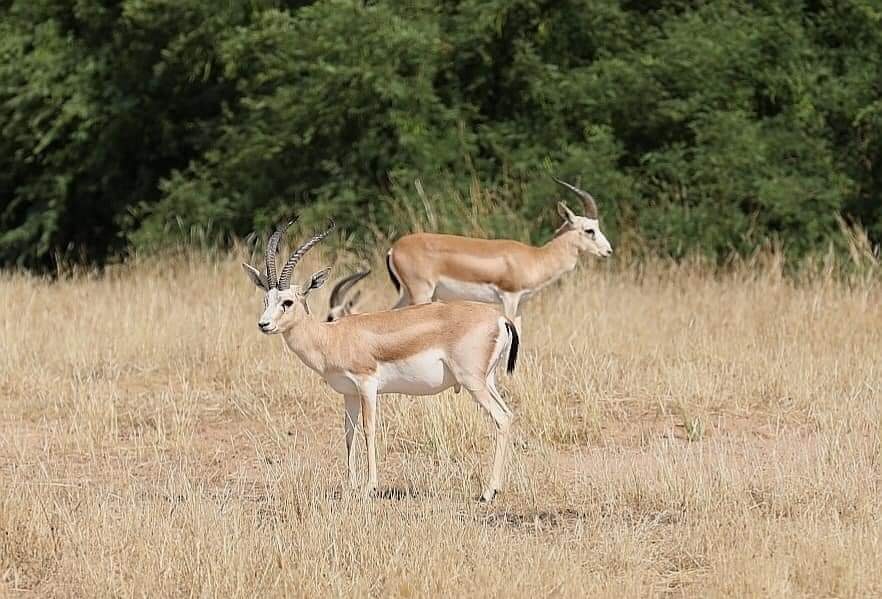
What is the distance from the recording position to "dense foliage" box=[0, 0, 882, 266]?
15484mm

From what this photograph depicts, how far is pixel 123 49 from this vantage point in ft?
62.6

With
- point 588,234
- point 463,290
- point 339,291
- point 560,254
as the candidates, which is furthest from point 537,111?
point 339,291

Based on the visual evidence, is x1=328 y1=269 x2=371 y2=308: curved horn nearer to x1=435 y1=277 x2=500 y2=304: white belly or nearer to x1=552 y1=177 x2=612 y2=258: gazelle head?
x1=435 y1=277 x2=500 y2=304: white belly

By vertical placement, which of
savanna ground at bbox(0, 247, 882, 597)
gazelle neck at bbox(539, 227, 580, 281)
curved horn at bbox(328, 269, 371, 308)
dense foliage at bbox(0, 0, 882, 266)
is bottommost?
savanna ground at bbox(0, 247, 882, 597)

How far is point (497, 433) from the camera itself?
282 inches

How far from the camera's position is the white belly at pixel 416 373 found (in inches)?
279

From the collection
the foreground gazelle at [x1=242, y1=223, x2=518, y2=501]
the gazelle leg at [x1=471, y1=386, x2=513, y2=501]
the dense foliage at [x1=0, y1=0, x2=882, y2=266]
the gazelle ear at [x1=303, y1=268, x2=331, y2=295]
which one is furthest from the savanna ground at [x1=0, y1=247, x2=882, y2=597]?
the dense foliage at [x1=0, y1=0, x2=882, y2=266]

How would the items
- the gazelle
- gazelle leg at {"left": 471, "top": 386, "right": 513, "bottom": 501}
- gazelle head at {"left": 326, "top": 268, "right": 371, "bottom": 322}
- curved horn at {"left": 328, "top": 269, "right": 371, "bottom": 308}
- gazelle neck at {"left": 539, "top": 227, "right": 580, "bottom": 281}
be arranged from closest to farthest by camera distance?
gazelle leg at {"left": 471, "top": 386, "right": 513, "bottom": 501} < gazelle head at {"left": 326, "top": 268, "right": 371, "bottom": 322} < curved horn at {"left": 328, "top": 269, "right": 371, "bottom": 308} < the gazelle < gazelle neck at {"left": 539, "top": 227, "right": 580, "bottom": 281}

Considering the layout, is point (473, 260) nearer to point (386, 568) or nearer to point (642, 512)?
point (642, 512)

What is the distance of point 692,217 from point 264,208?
5.09 metres

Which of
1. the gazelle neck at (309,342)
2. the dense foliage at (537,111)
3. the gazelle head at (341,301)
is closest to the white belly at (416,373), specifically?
the gazelle neck at (309,342)

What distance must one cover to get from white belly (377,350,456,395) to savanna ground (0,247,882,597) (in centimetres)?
51

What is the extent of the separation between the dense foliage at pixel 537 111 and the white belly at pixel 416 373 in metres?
7.70

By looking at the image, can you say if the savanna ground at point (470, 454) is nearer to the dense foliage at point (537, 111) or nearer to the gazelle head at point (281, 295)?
the gazelle head at point (281, 295)
